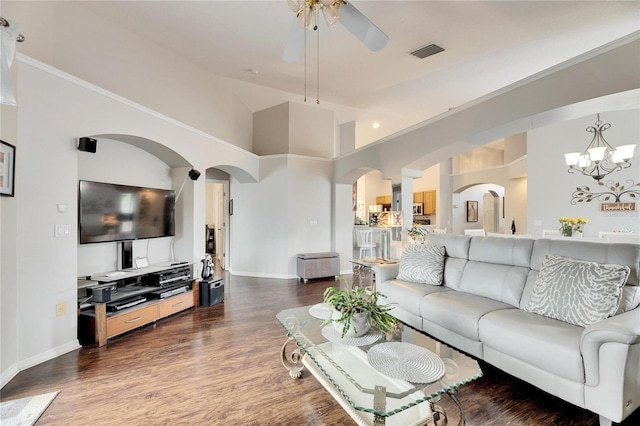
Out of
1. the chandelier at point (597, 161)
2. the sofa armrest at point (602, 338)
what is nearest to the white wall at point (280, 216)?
the chandelier at point (597, 161)

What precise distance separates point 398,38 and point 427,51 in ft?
1.89

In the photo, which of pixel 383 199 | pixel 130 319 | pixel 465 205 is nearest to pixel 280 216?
pixel 130 319

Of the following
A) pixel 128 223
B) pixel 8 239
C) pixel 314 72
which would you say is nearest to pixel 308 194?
pixel 314 72

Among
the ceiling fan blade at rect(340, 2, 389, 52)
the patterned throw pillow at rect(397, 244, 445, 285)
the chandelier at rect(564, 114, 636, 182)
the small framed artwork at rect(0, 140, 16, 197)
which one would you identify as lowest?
the patterned throw pillow at rect(397, 244, 445, 285)

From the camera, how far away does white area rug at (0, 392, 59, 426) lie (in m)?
1.82

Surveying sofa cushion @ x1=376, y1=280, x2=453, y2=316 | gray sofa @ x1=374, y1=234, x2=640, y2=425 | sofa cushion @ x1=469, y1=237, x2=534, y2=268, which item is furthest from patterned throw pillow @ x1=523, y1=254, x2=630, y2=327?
sofa cushion @ x1=376, y1=280, x2=453, y2=316

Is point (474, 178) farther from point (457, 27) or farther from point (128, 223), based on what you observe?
point (128, 223)

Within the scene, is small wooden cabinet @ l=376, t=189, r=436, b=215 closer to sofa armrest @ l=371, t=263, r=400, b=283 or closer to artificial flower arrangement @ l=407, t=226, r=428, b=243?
artificial flower arrangement @ l=407, t=226, r=428, b=243

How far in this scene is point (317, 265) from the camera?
5773 millimetres

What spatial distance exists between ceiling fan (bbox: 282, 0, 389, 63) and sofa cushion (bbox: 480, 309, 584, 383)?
95.5 inches

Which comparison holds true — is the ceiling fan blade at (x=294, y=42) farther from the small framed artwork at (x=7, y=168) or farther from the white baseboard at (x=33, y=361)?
the white baseboard at (x=33, y=361)

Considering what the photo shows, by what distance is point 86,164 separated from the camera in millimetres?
3355

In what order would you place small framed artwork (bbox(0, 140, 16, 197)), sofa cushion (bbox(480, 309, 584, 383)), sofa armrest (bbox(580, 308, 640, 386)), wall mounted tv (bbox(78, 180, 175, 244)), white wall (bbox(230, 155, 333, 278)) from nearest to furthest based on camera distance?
1. sofa armrest (bbox(580, 308, 640, 386))
2. sofa cushion (bbox(480, 309, 584, 383))
3. small framed artwork (bbox(0, 140, 16, 197))
4. wall mounted tv (bbox(78, 180, 175, 244))
5. white wall (bbox(230, 155, 333, 278))

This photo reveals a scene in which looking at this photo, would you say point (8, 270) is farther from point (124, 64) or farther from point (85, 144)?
point (124, 64)
